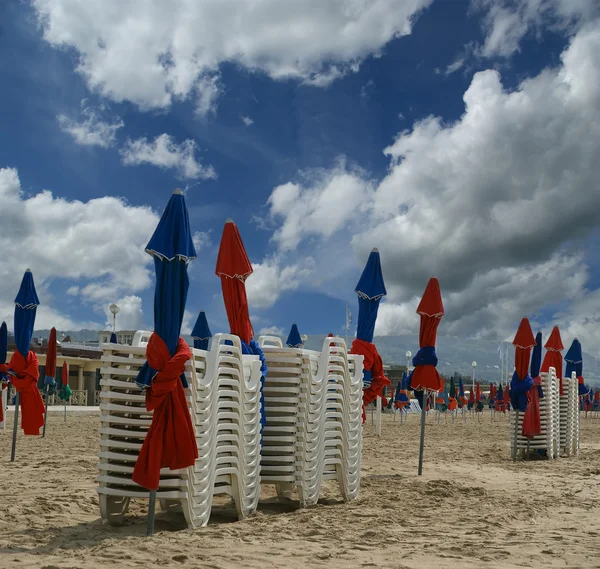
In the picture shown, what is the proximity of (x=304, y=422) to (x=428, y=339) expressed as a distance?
4.35 m

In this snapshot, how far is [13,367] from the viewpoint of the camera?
1134cm

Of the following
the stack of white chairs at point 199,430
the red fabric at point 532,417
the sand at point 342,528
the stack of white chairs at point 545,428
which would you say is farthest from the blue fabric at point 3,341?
the red fabric at point 532,417

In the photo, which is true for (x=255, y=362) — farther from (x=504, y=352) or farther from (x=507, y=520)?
(x=504, y=352)

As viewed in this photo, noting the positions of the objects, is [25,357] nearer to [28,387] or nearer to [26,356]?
[26,356]

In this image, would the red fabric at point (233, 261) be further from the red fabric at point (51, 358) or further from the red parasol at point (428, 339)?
the red fabric at point (51, 358)

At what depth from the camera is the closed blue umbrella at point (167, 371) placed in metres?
5.43

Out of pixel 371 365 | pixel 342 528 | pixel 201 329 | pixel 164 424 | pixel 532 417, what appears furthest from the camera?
pixel 201 329

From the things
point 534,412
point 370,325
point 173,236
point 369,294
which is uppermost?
point 369,294

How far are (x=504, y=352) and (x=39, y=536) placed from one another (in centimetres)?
7467

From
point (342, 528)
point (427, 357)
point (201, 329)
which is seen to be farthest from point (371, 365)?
point (201, 329)

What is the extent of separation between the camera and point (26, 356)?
37.7 ft

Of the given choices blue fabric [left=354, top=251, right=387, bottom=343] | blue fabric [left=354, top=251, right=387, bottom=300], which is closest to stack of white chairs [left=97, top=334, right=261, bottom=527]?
blue fabric [left=354, top=251, right=387, bottom=343]

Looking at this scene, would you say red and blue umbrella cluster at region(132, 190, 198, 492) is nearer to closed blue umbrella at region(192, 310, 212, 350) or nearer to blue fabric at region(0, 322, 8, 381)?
blue fabric at region(0, 322, 8, 381)

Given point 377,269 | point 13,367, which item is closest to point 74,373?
point 13,367
